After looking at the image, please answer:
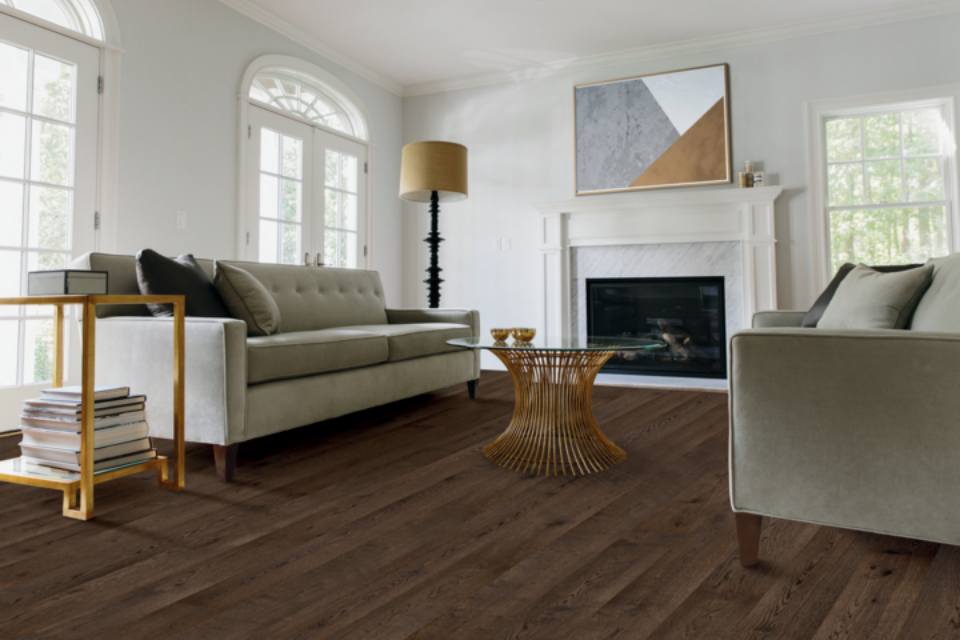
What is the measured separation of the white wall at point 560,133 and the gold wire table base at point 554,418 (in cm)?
293

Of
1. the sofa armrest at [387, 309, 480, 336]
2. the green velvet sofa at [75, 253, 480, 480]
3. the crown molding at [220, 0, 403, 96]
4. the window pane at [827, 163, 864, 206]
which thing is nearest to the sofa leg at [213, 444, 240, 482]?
the green velvet sofa at [75, 253, 480, 480]

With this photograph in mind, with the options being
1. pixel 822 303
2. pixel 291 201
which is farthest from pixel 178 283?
pixel 822 303

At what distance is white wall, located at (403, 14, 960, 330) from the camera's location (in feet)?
14.7

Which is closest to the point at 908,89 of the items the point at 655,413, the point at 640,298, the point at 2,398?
the point at 640,298

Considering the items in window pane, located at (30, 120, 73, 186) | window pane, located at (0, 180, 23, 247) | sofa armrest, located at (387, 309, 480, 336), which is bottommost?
sofa armrest, located at (387, 309, 480, 336)

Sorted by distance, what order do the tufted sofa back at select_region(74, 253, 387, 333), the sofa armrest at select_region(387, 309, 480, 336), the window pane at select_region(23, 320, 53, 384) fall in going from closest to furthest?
the window pane at select_region(23, 320, 53, 384) → the tufted sofa back at select_region(74, 253, 387, 333) → the sofa armrest at select_region(387, 309, 480, 336)

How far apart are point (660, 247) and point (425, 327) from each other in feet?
7.55

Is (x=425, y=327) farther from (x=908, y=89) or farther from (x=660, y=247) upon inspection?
(x=908, y=89)

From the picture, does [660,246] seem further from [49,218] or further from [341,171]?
[49,218]

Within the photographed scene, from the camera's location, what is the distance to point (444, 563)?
1.52 m

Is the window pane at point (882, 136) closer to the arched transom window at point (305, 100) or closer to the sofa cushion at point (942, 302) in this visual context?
the sofa cushion at point (942, 302)

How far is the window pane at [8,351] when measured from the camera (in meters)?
3.11

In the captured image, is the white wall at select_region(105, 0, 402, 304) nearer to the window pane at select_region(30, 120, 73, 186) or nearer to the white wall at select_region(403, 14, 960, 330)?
the window pane at select_region(30, 120, 73, 186)

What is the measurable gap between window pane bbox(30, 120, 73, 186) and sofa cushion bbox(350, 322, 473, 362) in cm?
174
